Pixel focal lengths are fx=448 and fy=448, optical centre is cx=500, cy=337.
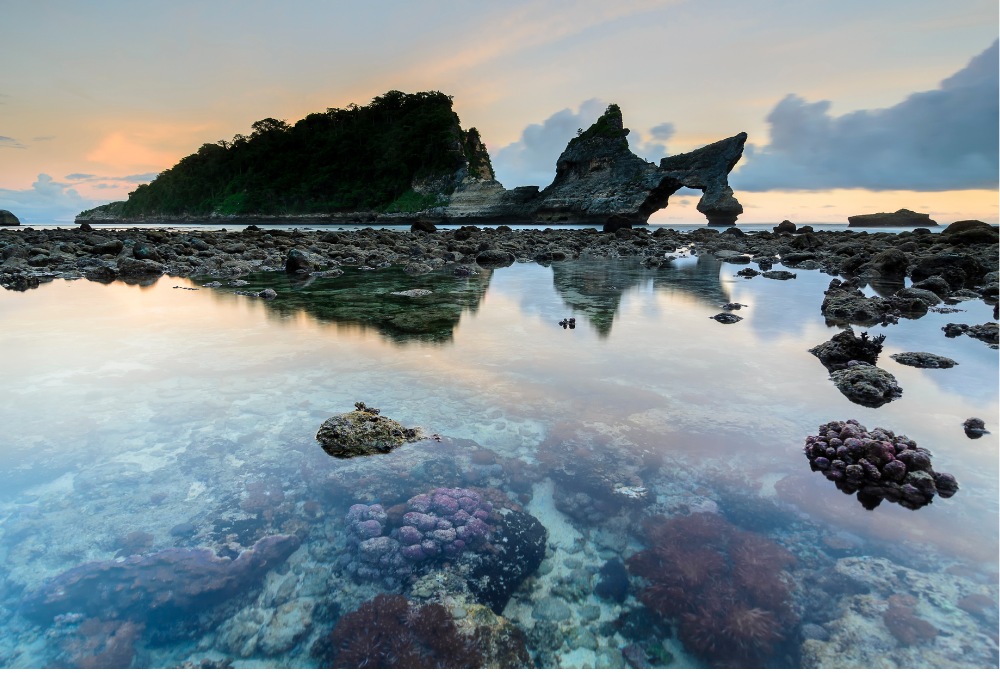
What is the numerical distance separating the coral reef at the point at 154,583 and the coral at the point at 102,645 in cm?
5

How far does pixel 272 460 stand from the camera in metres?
3.06

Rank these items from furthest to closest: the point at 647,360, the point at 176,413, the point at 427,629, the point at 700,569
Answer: the point at 647,360 → the point at 176,413 → the point at 700,569 → the point at 427,629

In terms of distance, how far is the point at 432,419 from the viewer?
368cm

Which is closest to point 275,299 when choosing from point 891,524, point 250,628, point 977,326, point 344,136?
point 250,628

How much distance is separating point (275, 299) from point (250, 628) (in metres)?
8.21

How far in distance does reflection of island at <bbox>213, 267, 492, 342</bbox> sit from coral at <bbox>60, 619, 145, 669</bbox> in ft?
14.5

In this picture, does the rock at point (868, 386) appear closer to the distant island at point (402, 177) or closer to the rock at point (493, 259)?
Answer: the rock at point (493, 259)

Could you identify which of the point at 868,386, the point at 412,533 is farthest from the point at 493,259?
the point at 412,533

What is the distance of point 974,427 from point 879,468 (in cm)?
147

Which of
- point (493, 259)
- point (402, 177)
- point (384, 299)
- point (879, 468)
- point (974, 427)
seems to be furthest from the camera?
point (402, 177)

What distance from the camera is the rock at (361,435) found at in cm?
316

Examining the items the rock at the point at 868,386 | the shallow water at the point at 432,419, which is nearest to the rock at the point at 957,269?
the shallow water at the point at 432,419

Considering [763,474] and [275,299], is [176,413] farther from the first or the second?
[275,299]

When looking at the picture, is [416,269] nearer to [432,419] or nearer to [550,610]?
[432,419]
